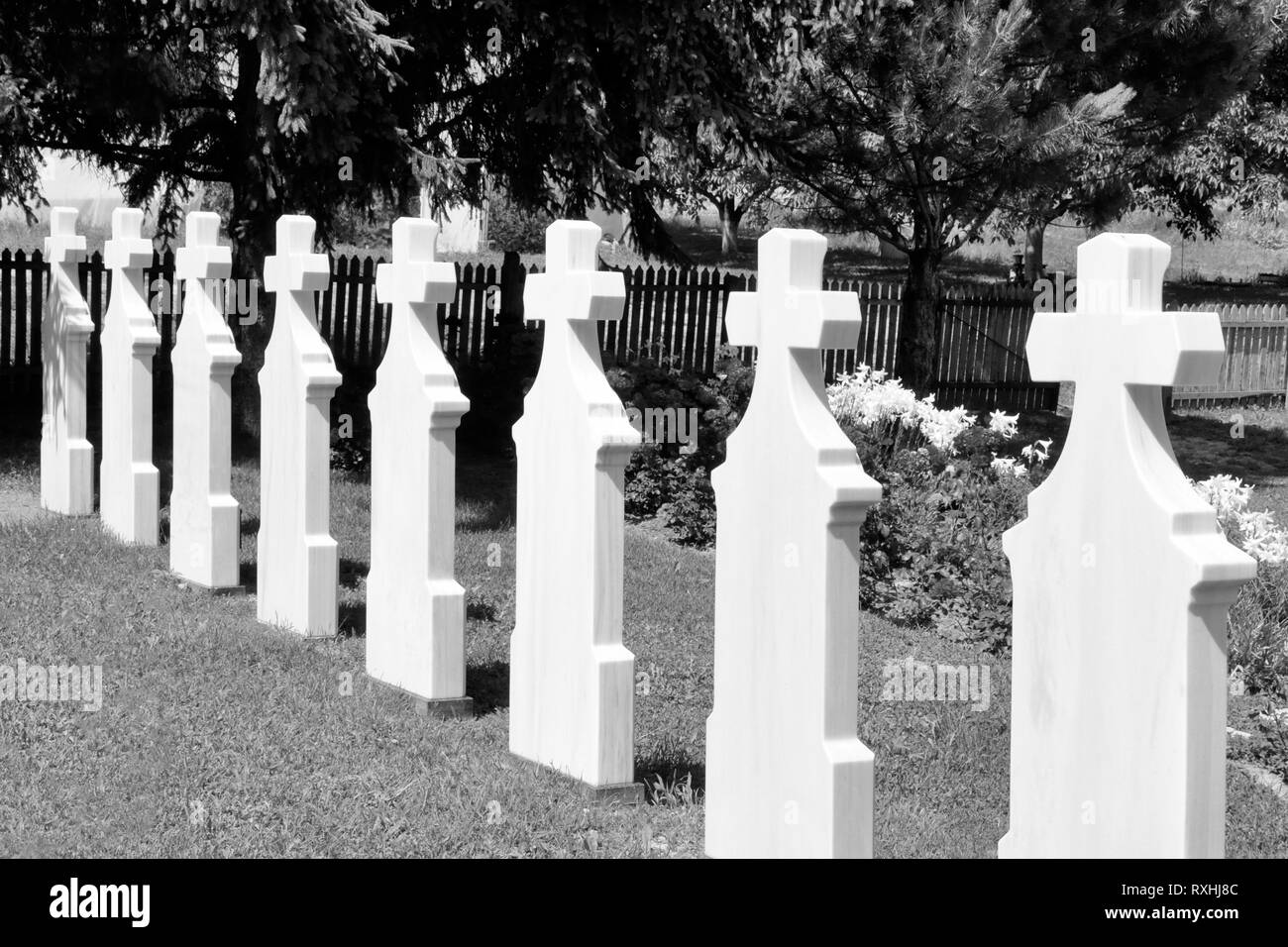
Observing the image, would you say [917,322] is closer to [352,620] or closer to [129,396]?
[129,396]

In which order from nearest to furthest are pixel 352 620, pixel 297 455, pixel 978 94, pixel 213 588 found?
pixel 297 455 → pixel 352 620 → pixel 213 588 → pixel 978 94

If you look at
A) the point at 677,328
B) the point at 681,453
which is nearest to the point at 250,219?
the point at 681,453

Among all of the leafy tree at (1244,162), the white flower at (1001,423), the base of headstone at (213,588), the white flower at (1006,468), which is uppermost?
the leafy tree at (1244,162)


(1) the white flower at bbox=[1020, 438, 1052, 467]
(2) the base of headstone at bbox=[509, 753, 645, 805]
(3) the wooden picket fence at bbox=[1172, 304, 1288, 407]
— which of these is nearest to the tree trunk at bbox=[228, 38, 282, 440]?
(1) the white flower at bbox=[1020, 438, 1052, 467]

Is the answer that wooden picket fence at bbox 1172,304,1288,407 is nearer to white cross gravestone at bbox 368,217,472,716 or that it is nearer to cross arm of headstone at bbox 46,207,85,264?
cross arm of headstone at bbox 46,207,85,264

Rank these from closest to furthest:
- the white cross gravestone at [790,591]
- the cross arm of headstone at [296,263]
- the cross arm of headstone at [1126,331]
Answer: the cross arm of headstone at [1126,331]
the white cross gravestone at [790,591]
the cross arm of headstone at [296,263]

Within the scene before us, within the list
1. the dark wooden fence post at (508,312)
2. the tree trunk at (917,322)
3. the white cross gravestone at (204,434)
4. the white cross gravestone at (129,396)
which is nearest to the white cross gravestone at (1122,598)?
the white cross gravestone at (204,434)

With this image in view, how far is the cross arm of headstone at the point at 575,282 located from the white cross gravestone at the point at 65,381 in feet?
15.5

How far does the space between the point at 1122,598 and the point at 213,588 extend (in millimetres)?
4776

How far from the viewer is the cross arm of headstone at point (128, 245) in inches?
312

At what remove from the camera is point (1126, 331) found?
3068 millimetres

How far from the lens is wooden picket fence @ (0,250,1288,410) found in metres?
13.7

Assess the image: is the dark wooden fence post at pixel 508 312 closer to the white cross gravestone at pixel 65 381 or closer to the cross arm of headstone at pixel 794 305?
the white cross gravestone at pixel 65 381

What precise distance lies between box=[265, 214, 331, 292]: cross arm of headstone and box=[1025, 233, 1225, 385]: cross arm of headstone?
3654mm
